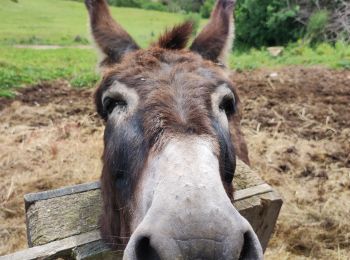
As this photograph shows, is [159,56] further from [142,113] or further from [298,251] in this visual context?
[298,251]

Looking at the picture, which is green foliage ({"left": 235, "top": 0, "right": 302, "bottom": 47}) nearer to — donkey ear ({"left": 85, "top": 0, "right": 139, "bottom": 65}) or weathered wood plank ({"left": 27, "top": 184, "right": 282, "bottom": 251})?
weathered wood plank ({"left": 27, "top": 184, "right": 282, "bottom": 251})

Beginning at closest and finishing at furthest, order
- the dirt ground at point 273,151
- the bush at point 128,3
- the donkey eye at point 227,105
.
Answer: the donkey eye at point 227,105 < the dirt ground at point 273,151 < the bush at point 128,3

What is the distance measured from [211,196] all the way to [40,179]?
4173mm

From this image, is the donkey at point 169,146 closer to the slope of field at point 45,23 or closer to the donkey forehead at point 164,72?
the donkey forehead at point 164,72

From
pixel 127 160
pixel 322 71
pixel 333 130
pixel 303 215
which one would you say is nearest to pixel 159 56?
pixel 127 160

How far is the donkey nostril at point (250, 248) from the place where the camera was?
146 cm

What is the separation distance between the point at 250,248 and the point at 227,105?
100cm

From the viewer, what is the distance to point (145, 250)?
146 centimetres

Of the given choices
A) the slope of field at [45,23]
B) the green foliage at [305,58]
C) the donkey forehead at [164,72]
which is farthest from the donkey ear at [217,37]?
the slope of field at [45,23]

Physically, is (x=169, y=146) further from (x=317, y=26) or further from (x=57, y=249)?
(x=317, y=26)

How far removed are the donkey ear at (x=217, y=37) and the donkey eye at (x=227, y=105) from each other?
564mm

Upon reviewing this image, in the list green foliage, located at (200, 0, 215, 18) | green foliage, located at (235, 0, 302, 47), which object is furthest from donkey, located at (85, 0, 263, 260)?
green foliage, located at (200, 0, 215, 18)

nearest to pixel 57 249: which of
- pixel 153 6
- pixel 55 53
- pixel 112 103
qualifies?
pixel 112 103

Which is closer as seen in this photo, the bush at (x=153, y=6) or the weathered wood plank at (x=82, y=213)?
the weathered wood plank at (x=82, y=213)
